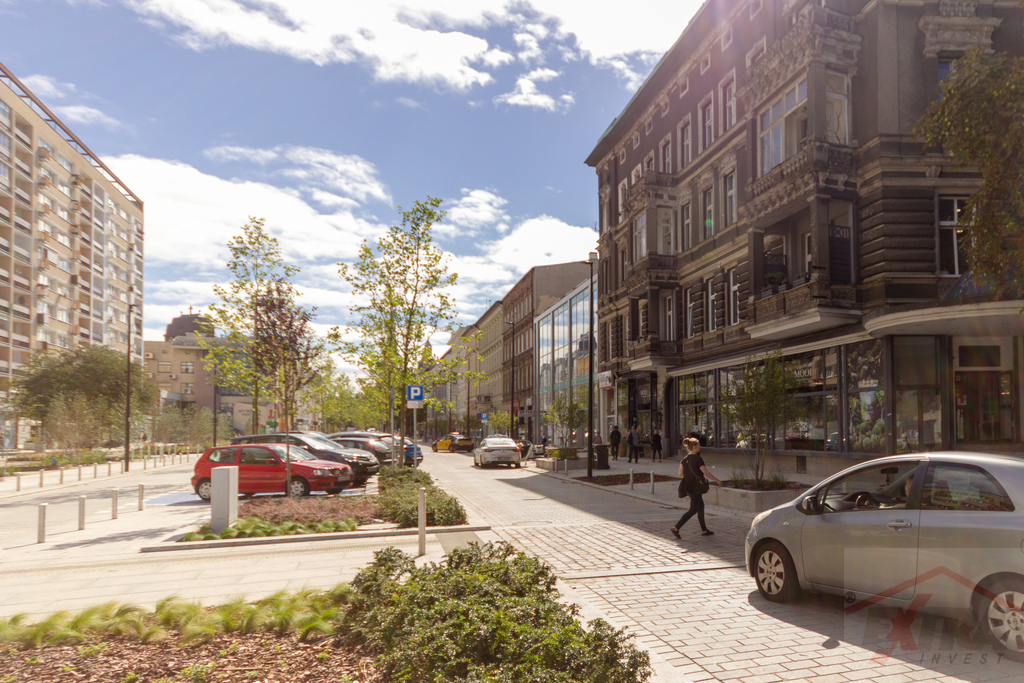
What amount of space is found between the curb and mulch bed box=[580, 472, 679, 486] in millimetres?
10485

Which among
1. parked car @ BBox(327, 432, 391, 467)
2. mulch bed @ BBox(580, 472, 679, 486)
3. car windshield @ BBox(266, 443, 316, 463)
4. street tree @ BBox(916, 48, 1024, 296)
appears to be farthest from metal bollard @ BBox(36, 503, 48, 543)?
parked car @ BBox(327, 432, 391, 467)

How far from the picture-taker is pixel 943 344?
62.4ft

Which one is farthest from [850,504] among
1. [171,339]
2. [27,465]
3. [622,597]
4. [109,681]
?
[171,339]

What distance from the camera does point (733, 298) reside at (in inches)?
1125

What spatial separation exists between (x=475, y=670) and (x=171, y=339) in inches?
5335

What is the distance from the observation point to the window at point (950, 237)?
1962 centimetres

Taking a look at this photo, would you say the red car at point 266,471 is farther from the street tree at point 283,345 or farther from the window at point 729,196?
the window at point 729,196

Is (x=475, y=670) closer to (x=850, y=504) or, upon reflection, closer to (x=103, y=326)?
(x=850, y=504)

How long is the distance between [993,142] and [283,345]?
15.2m

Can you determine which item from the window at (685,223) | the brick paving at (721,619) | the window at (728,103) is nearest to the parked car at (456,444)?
the window at (685,223)

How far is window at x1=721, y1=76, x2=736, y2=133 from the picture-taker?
29125 mm

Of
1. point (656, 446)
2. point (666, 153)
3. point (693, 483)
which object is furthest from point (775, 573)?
point (666, 153)

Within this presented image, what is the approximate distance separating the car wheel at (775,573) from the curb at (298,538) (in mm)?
5503

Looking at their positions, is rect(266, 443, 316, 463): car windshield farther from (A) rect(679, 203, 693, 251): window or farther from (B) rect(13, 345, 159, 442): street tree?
(B) rect(13, 345, 159, 442): street tree
